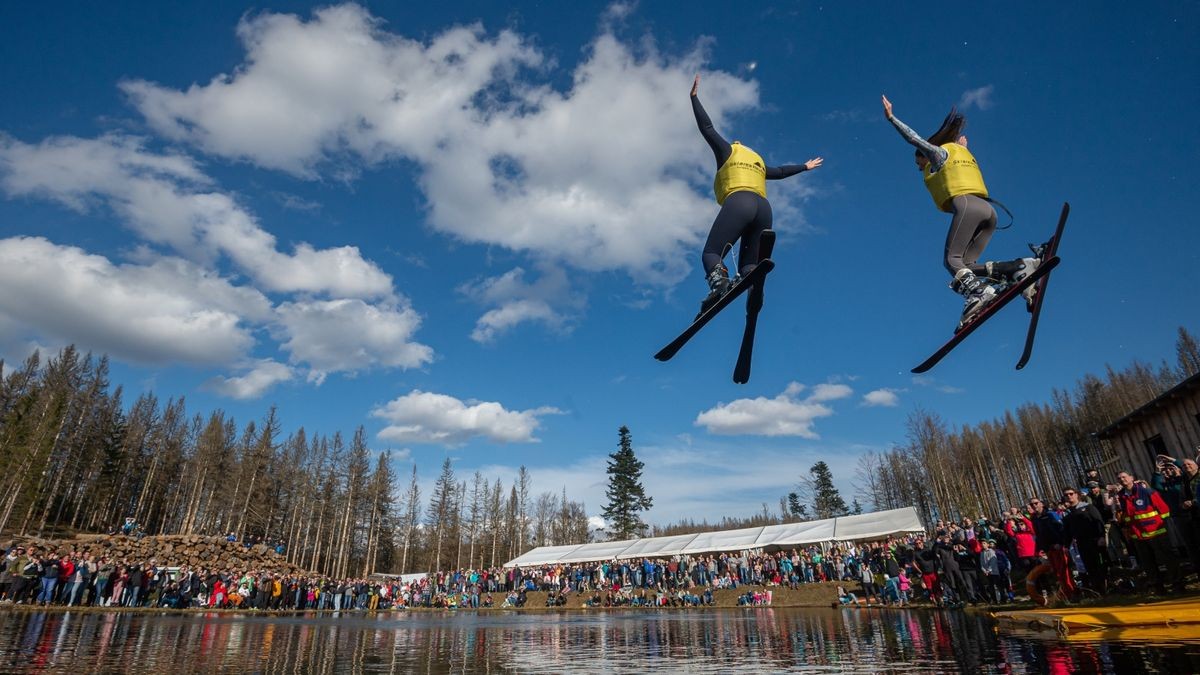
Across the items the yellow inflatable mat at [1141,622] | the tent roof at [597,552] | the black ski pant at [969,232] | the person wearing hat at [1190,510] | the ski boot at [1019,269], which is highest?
the black ski pant at [969,232]

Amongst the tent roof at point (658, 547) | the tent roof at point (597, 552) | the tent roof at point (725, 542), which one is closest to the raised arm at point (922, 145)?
the tent roof at point (725, 542)

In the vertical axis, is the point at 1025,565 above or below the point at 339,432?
below

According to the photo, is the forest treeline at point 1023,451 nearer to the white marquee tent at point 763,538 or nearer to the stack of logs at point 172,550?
the white marquee tent at point 763,538

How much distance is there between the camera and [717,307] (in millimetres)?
6832

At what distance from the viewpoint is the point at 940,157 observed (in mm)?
6691

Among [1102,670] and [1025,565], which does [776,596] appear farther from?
[1102,670]

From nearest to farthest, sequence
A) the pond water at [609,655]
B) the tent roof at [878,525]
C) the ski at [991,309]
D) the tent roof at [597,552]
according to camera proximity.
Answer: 1. the pond water at [609,655]
2. the ski at [991,309]
3. the tent roof at [878,525]
4. the tent roof at [597,552]

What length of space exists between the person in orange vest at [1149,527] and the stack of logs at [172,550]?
41018mm

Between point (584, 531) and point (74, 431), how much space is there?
65927 millimetres

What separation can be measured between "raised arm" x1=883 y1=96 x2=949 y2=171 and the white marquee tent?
2669 cm

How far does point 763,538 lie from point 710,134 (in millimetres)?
30409

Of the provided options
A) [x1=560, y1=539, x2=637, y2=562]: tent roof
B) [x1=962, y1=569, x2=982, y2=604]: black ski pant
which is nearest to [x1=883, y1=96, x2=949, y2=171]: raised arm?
[x1=962, y1=569, x2=982, y2=604]: black ski pant

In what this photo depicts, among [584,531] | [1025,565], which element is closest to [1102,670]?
[1025,565]

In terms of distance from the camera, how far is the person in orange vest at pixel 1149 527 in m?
8.28
